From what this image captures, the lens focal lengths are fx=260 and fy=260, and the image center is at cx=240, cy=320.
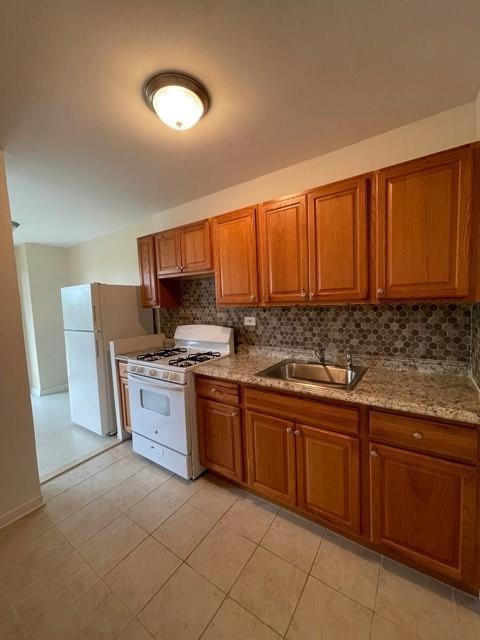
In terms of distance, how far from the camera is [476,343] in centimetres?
142

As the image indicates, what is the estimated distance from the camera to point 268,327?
2.35m

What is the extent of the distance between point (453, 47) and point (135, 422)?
10.2 feet

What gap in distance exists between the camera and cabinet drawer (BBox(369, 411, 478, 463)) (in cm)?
114

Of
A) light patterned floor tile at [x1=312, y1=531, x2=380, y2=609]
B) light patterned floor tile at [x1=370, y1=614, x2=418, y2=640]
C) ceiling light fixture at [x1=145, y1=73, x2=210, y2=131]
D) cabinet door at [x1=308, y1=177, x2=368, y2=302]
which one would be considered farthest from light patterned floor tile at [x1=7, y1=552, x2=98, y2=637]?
ceiling light fixture at [x1=145, y1=73, x2=210, y2=131]

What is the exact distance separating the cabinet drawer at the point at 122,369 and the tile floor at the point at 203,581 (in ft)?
3.55

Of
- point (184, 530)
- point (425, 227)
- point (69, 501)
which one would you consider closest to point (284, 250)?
point (425, 227)

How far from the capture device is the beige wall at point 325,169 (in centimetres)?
153

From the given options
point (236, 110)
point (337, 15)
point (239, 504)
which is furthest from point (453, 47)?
point (239, 504)

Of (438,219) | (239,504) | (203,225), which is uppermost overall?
(203,225)

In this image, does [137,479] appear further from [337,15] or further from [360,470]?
[337,15]

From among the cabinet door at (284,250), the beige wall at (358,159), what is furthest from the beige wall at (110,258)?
the cabinet door at (284,250)

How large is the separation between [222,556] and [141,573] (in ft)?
1.44

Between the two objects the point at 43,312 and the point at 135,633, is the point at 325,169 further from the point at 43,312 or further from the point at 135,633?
the point at 43,312

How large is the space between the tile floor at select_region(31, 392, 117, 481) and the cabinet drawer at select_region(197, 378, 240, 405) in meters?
1.45
